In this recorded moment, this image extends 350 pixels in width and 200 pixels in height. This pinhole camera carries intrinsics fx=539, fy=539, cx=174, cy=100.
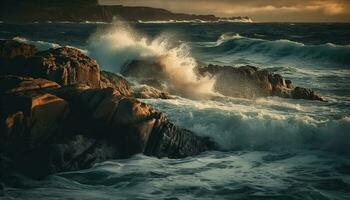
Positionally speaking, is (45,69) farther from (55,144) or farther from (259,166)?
(259,166)

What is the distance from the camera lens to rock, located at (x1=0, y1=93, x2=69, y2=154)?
31.2ft

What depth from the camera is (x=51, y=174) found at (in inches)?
362

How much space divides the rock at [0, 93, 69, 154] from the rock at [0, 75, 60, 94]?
370 millimetres

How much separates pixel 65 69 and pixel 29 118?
2858 millimetres

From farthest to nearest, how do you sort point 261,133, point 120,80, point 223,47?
point 223,47 → point 120,80 → point 261,133

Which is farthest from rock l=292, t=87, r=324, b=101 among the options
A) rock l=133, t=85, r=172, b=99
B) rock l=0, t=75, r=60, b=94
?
rock l=0, t=75, r=60, b=94

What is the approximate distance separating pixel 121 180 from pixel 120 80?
571 centimetres

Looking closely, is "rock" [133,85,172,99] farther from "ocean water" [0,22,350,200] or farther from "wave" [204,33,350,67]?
"wave" [204,33,350,67]

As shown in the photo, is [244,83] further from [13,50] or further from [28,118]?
[28,118]

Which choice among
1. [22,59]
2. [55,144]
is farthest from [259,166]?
[22,59]

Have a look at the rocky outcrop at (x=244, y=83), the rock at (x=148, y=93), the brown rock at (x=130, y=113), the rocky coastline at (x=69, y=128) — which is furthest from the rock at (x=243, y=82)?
the brown rock at (x=130, y=113)

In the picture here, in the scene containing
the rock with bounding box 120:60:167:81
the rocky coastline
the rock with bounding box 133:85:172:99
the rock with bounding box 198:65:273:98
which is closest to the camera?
the rocky coastline

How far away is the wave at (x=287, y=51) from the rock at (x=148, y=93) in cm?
1731

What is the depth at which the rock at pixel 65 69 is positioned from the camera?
12.2m
